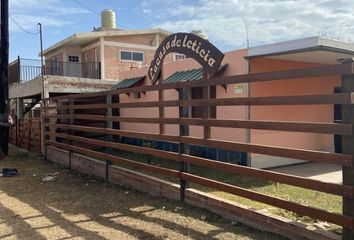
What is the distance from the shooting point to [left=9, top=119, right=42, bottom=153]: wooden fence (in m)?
14.9

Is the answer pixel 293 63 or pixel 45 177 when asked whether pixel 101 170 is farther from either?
pixel 293 63

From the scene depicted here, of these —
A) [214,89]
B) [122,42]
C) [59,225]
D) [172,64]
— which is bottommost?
[59,225]

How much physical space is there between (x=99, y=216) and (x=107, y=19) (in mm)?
23460

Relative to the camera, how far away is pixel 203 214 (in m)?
5.93

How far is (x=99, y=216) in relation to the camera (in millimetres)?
6230

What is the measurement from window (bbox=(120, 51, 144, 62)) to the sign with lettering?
15.2 meters

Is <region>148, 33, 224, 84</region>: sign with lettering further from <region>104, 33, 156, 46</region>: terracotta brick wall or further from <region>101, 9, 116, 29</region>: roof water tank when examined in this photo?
<region>101, 9, 116, 29</region>: roof water tank

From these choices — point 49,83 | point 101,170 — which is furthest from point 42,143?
point 101,170

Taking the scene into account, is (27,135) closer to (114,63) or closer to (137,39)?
(114,63)

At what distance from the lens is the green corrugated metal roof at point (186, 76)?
1159 cm

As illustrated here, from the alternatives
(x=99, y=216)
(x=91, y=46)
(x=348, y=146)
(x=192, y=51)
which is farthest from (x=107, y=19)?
(x=348, y=146)

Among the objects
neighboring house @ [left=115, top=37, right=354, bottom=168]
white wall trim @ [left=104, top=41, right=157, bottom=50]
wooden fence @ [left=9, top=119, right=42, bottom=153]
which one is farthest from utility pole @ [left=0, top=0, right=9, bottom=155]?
white wall trim @ [left=104, top=41, right=157, bottom=50]

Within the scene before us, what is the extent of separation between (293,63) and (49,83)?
29.3 ft

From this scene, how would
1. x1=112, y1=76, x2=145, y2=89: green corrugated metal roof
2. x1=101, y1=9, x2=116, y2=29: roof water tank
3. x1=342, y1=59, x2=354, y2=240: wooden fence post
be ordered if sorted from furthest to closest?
x1=101, y1=9, x2=116, y2=29: roof water tank, x1=112, y1=76, x2=145, y2=89: green corrugated metal roof, x1=342, y1=59, x2=354, y2=240: wooden fence post
